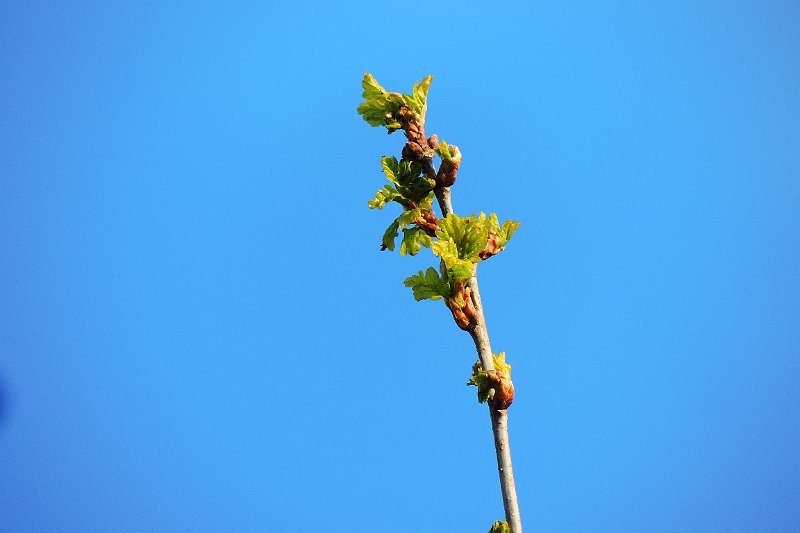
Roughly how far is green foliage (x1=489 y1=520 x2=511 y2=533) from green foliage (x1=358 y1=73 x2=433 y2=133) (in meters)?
2.31

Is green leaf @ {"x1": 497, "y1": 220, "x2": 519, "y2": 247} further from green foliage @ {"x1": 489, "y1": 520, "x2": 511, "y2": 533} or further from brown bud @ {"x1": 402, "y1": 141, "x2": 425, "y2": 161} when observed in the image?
green foliage @ {"x1": 489, "y1": 520, "x2": 511, "y2": 533}

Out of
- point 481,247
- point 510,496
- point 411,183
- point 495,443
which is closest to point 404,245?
point 411,183

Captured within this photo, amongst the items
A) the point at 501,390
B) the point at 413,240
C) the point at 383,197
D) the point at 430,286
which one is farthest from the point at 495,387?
the point at 383,197

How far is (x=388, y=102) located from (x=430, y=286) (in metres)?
1.25

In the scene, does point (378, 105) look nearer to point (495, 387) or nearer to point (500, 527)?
point (495, 387)

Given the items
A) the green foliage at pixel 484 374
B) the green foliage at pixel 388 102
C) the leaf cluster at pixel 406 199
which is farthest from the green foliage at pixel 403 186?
the green foliage at pixel 484 374

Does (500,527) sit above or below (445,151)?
below

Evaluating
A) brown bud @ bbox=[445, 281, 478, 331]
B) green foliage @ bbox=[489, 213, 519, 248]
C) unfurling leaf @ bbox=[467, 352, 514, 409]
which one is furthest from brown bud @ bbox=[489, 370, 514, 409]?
green foliage @ bbox=[489, 213, 519, 248]

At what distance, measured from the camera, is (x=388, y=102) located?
3.10 meters

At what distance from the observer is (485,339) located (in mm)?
2670

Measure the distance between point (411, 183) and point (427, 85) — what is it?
0.66 meters

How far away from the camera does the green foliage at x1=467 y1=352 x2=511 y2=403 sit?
2586 mm

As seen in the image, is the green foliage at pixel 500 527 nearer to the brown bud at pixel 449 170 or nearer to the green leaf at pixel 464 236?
the green leaf at pixel 464 236

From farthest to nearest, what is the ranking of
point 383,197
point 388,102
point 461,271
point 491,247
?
point 388,102 < point 383,197 < point 491,247 < point 461,271
